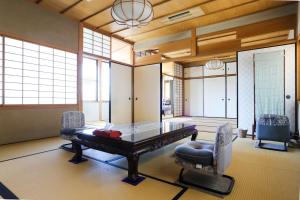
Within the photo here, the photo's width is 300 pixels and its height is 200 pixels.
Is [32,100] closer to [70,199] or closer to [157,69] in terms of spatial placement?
[70,199]

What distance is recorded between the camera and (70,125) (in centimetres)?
336

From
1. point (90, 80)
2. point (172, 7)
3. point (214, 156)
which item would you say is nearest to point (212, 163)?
point (214, 156)

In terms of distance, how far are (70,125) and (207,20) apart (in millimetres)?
4151

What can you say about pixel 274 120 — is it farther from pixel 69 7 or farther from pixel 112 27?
pixel 69 7

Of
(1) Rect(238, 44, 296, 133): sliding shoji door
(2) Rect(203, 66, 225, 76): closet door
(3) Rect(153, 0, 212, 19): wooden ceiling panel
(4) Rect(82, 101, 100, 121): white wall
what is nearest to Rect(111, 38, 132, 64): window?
(3) Rect(153, 0, 212, 19): wooden ceiling panel

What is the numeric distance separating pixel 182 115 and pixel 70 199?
27.9ft

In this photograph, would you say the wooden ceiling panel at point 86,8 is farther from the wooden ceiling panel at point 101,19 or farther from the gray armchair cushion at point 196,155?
the gray armchair cushion at point 196,155

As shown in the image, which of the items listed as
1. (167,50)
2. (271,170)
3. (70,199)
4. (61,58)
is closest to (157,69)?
(167,50)

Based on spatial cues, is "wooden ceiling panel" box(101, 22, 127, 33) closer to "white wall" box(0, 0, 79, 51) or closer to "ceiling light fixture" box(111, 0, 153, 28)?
"white wall" box(0, 0, 79, 51)

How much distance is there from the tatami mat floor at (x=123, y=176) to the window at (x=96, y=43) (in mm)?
3247

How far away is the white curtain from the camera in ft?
12.8

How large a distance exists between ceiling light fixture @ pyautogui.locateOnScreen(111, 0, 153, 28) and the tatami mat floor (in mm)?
2091

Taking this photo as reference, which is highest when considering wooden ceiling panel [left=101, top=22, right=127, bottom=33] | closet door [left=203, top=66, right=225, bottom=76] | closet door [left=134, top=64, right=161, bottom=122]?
wooden ceiling panel [left=101, top=22, right=127, bottom=33]

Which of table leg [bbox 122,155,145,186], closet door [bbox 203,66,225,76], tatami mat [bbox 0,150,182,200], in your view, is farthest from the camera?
closet door [bbox 203,66,225,76]
